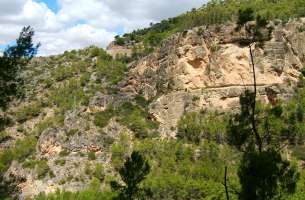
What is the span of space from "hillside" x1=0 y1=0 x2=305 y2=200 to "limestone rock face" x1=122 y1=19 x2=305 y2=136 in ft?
0.52

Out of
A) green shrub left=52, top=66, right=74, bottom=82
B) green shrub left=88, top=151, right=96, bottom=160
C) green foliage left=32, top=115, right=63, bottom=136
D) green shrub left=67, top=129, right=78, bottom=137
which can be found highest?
green shrub left=52, top=66, right=74, bottom=82

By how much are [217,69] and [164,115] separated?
438 inches

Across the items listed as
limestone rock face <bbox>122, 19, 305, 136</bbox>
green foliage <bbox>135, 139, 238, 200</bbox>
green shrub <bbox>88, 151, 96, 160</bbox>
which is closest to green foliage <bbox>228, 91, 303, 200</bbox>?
green foliage <bbox>135, 139, 238, 200</bbox>

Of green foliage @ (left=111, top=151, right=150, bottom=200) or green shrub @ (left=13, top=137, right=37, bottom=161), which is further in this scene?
green shrub @ (left=13, top=137, right=37, bottom=161)

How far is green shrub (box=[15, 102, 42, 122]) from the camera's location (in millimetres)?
103750

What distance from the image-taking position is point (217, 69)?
9425 cm

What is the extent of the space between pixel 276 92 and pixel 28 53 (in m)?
69.8

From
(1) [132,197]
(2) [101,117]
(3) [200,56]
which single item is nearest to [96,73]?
(2) [101,117]

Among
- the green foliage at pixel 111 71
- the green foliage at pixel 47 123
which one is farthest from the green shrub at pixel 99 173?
the green foliage at pixel 111 71

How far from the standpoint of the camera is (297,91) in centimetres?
9069

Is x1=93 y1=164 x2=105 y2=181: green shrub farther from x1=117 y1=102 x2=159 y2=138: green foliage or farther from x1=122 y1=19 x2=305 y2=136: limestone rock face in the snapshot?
x1=122 y1=19 x2=305 y2=136: limestone rock face

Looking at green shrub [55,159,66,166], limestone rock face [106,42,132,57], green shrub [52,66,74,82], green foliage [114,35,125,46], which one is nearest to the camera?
green shrub [55,159,66,166]

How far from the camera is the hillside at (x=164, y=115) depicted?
8503 cm

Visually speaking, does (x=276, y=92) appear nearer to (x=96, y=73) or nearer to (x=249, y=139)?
(x=96, y=73)
